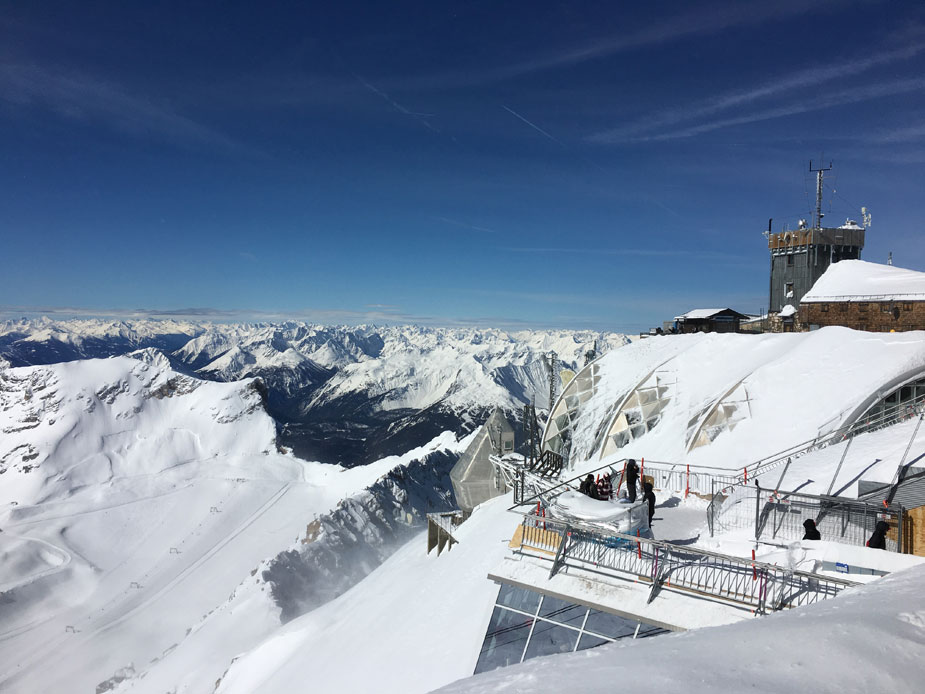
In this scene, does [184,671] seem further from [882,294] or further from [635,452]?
[882,294]

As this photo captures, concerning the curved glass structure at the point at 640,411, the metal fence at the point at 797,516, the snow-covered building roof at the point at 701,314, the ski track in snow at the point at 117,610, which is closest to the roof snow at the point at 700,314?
the snow-covered building roof at the point at 701,314

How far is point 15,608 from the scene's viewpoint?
48375 millimetres

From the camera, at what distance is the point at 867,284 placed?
3111 cm

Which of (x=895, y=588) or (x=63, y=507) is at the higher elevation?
(x=895, y=588)

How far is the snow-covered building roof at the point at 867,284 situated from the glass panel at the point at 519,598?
2976 cm

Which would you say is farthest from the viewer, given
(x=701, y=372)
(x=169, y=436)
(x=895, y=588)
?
(x=169, y=436)

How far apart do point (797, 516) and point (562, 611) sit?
6.09m

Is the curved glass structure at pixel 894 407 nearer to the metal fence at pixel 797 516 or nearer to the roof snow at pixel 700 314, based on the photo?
the metal fence at pixel 797 516

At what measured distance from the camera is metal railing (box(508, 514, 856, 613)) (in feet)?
28.3

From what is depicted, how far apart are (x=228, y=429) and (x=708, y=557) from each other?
107m

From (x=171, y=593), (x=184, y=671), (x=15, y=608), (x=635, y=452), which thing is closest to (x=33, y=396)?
(x=15, y=608)

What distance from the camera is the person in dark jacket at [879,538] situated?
31.8 ft

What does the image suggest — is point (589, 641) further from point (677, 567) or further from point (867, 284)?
point (867, 284)

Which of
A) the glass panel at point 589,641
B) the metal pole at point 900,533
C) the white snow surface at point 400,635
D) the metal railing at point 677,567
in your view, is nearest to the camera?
the metal railing at point 677,567
